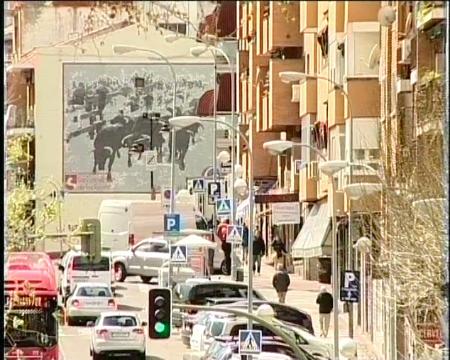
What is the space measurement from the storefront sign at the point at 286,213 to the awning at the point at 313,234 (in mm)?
32

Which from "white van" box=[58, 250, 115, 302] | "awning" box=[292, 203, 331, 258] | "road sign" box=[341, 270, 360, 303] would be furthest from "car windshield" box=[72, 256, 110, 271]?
"road sign" box=[341, 270, 360, 303]

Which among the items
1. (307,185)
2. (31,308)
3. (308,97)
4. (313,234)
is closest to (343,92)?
(308,97)

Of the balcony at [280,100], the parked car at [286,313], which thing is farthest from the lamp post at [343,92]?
the parked car at [286,313]

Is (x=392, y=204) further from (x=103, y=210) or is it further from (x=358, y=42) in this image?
(x=103, y=210)

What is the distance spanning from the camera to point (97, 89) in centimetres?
213

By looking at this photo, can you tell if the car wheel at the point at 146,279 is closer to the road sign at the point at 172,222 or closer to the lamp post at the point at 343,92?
the road sign at the point at 172,222

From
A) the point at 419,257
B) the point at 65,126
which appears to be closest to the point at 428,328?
the point at 419,257

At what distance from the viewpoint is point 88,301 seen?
2258 mm

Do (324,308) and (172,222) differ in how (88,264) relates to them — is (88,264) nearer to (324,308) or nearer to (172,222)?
(172,222)

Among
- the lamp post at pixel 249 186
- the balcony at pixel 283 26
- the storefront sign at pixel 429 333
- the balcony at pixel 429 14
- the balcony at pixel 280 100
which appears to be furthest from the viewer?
the balcony at pixel 280 100

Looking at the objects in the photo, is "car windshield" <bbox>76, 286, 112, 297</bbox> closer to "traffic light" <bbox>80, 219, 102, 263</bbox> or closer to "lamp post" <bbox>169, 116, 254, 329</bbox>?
"traffic light" <bbox>80, 219, 102, 263</bbox>

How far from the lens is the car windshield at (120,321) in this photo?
2.26 meters

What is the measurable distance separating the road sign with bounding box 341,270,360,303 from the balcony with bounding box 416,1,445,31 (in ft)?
2.25

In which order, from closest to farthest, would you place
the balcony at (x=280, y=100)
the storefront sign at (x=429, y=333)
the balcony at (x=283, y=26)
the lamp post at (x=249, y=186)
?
the storefront sign at (x=429, y=333) → the balcony at (x=283, y=26) → the lamp post at (x=249, y=186) → the balcony at (x=280, y=100)
